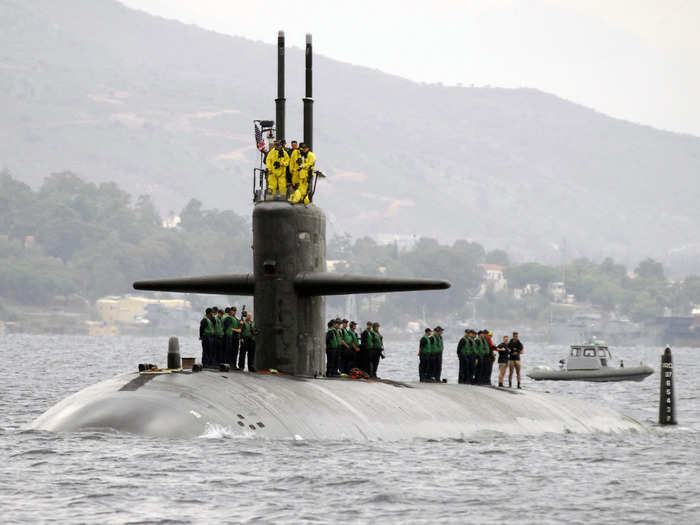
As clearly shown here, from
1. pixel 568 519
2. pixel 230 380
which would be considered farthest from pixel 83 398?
pixel 568 519

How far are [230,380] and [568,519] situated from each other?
6.56m

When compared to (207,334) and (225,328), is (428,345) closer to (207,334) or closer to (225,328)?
(225,328)

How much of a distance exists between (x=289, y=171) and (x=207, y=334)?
4.00m

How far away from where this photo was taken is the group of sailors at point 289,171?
24.1 metres

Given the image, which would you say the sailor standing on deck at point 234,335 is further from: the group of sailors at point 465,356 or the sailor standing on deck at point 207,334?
the group of sailors at point 465,356

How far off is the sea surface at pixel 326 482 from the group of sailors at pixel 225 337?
4203mm

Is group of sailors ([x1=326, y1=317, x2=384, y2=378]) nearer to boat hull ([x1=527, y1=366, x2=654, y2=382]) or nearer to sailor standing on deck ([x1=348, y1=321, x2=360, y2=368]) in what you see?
sailor standing on deck ([x1=348, y1=321, x2=360, y2=368])

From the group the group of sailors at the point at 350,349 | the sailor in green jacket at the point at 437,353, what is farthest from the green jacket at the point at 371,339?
the sailor in green jacket at the point at 437,353

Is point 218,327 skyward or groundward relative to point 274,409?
skyward

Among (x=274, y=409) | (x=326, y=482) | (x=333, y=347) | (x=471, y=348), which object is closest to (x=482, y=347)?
(x=471, y=348)

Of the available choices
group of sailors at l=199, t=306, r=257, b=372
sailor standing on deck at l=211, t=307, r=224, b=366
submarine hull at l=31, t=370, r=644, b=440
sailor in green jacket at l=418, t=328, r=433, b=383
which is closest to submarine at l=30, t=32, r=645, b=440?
submarine hull at l=31, t=370, r=644, b=440

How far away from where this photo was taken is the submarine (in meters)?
20.6

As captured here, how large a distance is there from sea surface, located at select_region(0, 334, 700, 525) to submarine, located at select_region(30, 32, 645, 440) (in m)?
0.30

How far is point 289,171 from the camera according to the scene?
79.2 ft
